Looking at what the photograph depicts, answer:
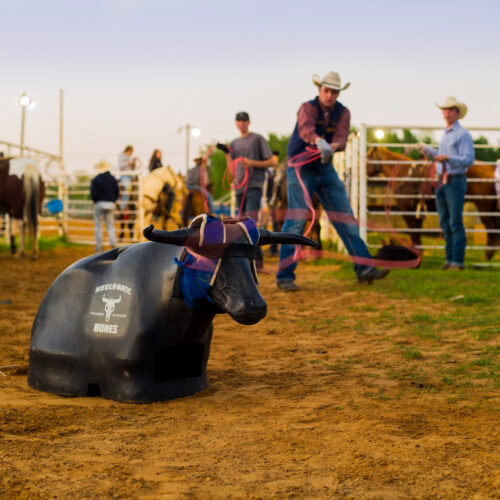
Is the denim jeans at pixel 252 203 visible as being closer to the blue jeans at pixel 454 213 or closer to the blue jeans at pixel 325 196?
the blue jeans at pixel 325 196

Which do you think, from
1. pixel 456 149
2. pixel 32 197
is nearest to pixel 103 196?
pixel 32 197

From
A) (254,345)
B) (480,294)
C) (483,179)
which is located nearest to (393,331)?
(254,345)

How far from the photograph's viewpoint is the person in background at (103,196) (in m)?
13.2

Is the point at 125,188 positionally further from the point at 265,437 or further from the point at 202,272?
the point at 265,437

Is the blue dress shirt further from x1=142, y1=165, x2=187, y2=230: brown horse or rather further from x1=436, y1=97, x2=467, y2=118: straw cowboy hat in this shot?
x1=142, y1=165, x2=187, y2=230: brown horse

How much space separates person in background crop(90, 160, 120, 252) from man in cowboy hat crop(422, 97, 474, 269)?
272 inches

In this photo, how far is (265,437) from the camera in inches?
105

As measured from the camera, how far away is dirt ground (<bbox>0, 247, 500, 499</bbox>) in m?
2.14

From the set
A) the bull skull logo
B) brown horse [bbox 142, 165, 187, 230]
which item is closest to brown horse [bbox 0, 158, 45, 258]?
brown horse [bbox 142, 165, 187, 230]

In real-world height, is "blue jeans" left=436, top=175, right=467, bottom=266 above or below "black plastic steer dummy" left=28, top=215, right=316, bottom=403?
above

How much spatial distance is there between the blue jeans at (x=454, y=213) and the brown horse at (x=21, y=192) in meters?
7.01

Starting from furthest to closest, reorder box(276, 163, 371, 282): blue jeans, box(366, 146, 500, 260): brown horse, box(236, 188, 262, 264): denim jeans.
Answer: box(366, 146, 500, 260): brown horse → box(236, 188, 262, 264): denim jeans → box(276, 163, 371, 282): blue jeans

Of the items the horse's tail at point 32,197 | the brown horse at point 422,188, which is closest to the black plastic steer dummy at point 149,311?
the brown horse at point 422,188

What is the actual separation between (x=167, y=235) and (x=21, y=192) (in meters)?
9.74
